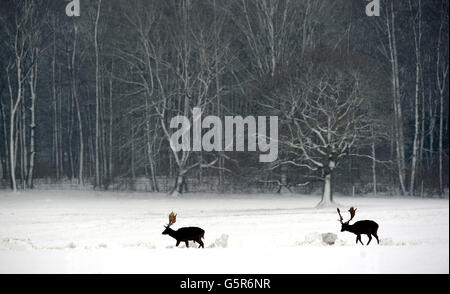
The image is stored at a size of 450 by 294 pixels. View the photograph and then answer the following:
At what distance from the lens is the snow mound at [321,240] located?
12.2m

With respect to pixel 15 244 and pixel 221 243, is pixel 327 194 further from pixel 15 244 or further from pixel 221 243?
pixel 15 244

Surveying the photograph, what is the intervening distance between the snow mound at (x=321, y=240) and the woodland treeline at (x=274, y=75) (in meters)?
10.5

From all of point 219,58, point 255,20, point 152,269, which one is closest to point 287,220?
point 152,269

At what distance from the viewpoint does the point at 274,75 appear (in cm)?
2497

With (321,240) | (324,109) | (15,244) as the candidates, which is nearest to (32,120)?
(324,109)

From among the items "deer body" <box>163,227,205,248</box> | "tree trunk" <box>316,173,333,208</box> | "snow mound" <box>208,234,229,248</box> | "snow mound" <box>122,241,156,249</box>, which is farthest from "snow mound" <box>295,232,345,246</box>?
"tree trunk" <box>316,173,333,208</box>

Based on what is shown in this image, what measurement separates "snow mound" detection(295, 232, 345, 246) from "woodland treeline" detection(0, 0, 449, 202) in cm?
1051

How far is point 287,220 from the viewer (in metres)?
17.8

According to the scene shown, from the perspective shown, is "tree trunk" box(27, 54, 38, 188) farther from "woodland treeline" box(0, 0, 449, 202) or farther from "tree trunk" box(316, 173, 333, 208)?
"tree trunk" box(316, 173, 333, 208)

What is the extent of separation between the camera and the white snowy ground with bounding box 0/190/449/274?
10.2 metres

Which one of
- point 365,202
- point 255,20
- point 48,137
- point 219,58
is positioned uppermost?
point 255,20

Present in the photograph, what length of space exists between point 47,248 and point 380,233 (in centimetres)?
751

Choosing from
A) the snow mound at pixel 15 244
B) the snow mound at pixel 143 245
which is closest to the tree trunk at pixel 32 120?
the snow mound at pixel 15 244

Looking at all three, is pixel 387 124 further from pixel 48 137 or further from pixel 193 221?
pixel 48 137
